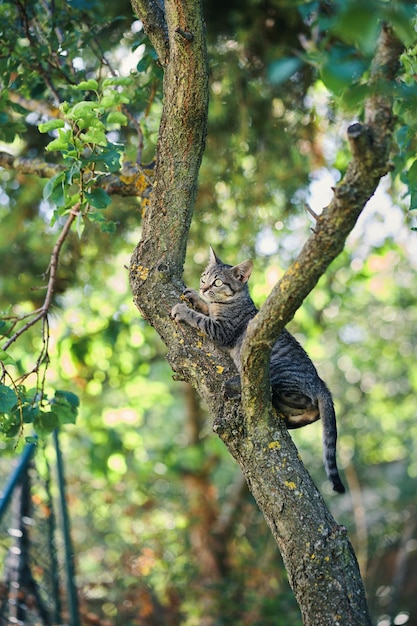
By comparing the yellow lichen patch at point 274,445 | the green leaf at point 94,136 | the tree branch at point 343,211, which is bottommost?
the yellow lichen patch at point 274,445

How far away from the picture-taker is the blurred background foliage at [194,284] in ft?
18.0

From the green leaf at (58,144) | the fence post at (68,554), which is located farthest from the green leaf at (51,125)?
the fence post at (68,554)

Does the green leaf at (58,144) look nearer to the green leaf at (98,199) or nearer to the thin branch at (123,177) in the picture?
the green leaf at (98,199)

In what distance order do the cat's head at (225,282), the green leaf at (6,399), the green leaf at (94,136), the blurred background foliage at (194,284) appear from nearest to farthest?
the green leaf at (6,399), the green leaf at (94,136), the cat's head at (225,282), the blurred background foliage at (194,284)

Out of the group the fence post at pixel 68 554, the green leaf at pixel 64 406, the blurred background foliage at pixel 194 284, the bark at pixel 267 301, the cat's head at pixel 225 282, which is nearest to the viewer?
the bark at pixel 267 301

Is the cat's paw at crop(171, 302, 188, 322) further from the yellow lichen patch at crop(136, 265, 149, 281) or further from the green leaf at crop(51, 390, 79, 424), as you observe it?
the green leaf at crop(51, 390, 79, 424)

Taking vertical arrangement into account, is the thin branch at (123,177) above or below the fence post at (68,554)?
above

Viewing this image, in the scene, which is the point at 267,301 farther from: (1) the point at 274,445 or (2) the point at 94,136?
(2) the point at 94,136

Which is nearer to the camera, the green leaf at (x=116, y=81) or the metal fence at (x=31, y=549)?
the green leaf at (x=116, y=81)

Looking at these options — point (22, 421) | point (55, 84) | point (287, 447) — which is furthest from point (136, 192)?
point (287, 447)

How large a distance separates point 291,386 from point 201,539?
3.85 metres

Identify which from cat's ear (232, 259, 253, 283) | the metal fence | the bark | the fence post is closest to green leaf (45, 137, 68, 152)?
the bark

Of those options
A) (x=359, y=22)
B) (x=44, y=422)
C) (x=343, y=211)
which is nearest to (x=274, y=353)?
(x=44, y=422)

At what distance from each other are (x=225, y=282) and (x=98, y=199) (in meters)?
1.33
